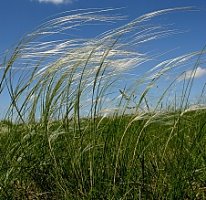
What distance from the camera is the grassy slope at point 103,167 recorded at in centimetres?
210

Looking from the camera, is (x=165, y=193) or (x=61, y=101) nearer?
(x=165, y=193)

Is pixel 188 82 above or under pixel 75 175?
above

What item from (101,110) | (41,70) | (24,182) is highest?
(41,70)

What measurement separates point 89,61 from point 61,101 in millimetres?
290

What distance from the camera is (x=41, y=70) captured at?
2590mm

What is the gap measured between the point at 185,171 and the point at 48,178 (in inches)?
31.9

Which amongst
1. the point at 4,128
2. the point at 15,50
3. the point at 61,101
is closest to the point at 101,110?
the point at 61,101

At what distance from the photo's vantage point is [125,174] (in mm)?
2232

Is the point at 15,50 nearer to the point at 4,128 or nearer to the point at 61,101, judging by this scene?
the point at 61,101

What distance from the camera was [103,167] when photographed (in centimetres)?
228

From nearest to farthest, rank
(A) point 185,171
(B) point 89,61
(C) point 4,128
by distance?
(A) point 185,171
(B) point 89,61
(C) point 4,128

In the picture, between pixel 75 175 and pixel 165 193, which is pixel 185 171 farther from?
pixel 75 175

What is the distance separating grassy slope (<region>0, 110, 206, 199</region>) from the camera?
82.7 inches

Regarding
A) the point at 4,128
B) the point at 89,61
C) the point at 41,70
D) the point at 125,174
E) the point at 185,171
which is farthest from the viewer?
the point at 4,128
